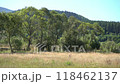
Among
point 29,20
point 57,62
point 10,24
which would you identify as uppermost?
point 29,20

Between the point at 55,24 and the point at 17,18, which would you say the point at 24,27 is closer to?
the point at 17,18

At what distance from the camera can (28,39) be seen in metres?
32.2

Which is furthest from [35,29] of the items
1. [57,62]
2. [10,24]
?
[57,62]

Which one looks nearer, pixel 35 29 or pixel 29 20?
pixel 29 20

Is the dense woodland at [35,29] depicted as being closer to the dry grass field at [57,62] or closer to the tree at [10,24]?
the tree at [10,24]

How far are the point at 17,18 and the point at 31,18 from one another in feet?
17.1

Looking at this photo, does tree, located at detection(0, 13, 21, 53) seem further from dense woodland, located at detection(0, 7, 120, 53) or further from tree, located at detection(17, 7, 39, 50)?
tree, located at detection(17, 7, 39, 50)

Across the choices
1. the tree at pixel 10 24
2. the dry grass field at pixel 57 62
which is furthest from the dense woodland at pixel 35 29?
the dry grass field at pixel 57 62

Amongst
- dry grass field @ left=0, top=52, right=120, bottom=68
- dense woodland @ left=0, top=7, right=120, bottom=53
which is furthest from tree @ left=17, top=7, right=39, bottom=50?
dry grass field @ left=0, top=52, right=120, bottom=68

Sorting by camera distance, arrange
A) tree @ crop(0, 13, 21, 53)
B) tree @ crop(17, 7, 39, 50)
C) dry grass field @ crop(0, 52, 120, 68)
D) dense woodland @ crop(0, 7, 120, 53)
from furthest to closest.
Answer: tree @ crop(17, 7, 39, 50), dense woodland @ crop(0, 7, 120, 53), tree @ crop(0, 13, 21, 53), dry grass field @ crop(0, 52, 120, 68)

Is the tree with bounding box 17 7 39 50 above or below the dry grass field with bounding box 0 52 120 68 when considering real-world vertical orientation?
above

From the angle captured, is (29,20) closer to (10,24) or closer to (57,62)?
(10,24)

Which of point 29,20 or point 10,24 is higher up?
point 29,20

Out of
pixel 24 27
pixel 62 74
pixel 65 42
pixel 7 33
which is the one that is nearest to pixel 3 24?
pixel 7 33
